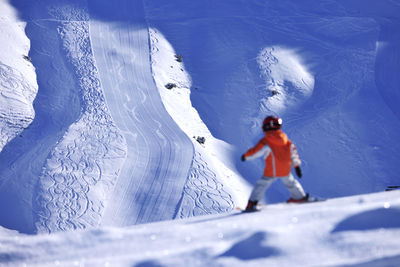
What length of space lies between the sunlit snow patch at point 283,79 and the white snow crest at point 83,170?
535cm

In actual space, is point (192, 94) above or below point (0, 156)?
above

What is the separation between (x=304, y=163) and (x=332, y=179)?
895mm

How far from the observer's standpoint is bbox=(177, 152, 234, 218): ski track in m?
8.13

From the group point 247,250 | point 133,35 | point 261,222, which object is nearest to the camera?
point 247,250

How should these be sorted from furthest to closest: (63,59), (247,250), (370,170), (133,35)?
1. (133,35)
2. (63,59)
3. (370,170)
4. (247,250)

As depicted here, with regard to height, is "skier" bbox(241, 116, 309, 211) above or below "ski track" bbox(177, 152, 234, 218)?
above

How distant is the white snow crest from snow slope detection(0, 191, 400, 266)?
14.9 feet

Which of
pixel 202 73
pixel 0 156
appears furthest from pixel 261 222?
pixel 202 73

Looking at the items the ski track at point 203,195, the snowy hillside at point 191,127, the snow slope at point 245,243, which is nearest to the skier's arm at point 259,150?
the snowy hillside at point 191,127

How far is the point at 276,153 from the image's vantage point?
447cm

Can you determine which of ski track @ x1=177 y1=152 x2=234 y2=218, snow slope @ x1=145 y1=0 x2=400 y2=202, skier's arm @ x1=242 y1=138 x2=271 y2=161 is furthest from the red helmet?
snow slope @ x1=145 y1=0 x2=400 y2=202

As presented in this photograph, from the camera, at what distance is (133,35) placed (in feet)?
45.2

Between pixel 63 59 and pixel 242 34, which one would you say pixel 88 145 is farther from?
pixel 242 34

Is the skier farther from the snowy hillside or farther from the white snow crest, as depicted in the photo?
the white snow crest
